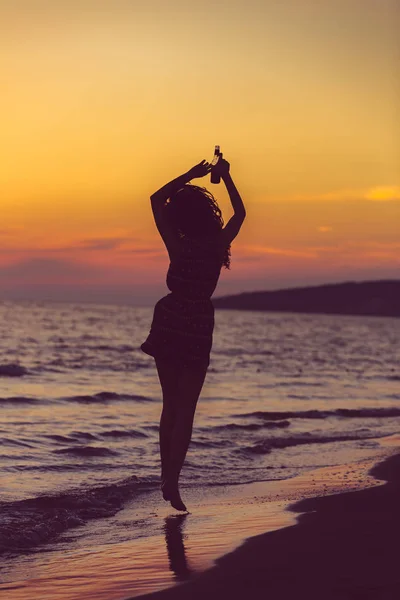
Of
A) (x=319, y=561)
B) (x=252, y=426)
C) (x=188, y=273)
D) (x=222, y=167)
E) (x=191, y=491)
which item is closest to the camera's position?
(x=319, y=561)

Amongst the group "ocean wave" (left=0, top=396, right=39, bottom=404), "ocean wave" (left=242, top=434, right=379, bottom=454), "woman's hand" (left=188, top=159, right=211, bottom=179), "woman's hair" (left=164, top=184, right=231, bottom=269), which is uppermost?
"woman's hand" (left=188, top=159, right=211, bottom=179)

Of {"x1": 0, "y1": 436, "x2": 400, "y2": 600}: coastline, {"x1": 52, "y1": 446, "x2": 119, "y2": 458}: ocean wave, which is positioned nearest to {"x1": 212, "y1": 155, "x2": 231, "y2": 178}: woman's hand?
{"x1": 0, "y1": 436, "x2": 400, "y2": 600}: coastline

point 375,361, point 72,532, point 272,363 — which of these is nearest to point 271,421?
point 72,532

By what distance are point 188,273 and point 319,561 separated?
72.5 inches

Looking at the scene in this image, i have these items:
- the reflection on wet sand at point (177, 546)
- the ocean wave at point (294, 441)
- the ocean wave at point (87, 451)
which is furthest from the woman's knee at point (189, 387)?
the ocean wave at point (294, 441)

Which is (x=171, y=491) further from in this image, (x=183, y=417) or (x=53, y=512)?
(x=53, y=512)

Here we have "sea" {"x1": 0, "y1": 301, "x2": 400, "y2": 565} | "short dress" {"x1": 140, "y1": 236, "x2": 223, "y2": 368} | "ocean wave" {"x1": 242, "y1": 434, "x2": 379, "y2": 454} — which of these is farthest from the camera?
"ocean wave" {"x1": 242, "y1": 434, "x2": 379, "y2": 454}

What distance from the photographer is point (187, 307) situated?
17.3 feet

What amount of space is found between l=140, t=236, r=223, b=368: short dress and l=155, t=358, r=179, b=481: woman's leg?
0.08 meters

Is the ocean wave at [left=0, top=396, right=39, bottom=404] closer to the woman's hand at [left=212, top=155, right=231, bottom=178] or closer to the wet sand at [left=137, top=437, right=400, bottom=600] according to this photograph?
the wet sand at [left=137, top=437, right=400, bottom=600]

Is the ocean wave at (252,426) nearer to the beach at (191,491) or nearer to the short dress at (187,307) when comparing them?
the beach at (191,491)

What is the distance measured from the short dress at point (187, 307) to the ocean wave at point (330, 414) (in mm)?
9125

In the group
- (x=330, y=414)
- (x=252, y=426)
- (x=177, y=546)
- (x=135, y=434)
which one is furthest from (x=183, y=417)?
(x=330, y=414)

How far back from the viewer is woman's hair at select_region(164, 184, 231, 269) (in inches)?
209
